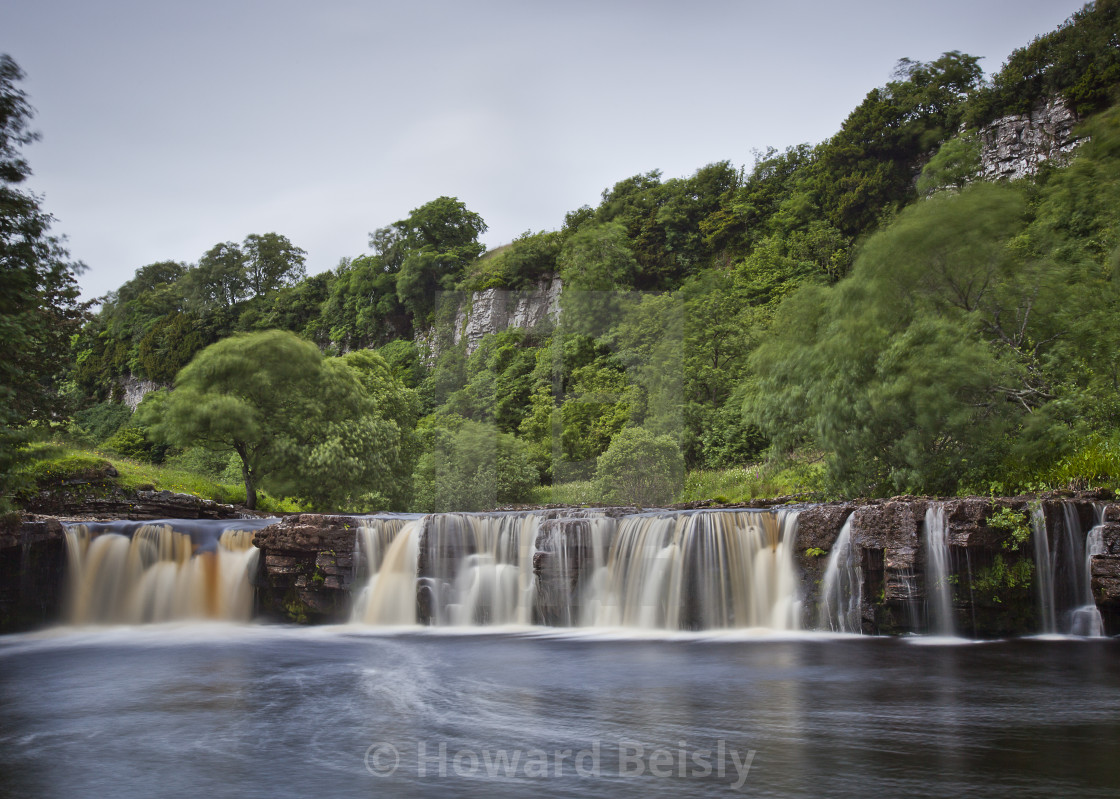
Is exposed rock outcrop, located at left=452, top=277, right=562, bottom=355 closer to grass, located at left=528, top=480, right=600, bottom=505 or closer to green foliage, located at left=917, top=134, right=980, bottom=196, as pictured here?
grass, located at left=528, top=480, right=600, bottom=505

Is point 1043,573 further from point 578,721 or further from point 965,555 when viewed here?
point 578,721

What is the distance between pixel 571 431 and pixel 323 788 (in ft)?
101

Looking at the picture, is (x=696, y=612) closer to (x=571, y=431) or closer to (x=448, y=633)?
(x=448, y=633)

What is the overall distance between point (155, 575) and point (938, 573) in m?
15.8

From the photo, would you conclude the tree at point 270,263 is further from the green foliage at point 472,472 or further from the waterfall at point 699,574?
the waterfall at point 699,574

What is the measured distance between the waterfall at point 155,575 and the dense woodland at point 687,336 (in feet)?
11.2

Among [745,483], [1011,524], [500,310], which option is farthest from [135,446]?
[1011,524]

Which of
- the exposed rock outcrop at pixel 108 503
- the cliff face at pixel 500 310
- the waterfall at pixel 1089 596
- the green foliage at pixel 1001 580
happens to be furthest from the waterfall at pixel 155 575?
the cliff face at pixel 500 310

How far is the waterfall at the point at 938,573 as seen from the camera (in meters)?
12.4

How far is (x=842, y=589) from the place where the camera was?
13344 millimetres

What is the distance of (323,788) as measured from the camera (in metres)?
6.31

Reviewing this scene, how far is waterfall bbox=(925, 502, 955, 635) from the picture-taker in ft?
40.5

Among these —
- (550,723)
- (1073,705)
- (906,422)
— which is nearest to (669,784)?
(550,723)

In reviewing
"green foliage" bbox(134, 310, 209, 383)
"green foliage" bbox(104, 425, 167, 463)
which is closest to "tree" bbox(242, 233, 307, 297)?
"green foliage" bbox(134, 310, 209, 383)
